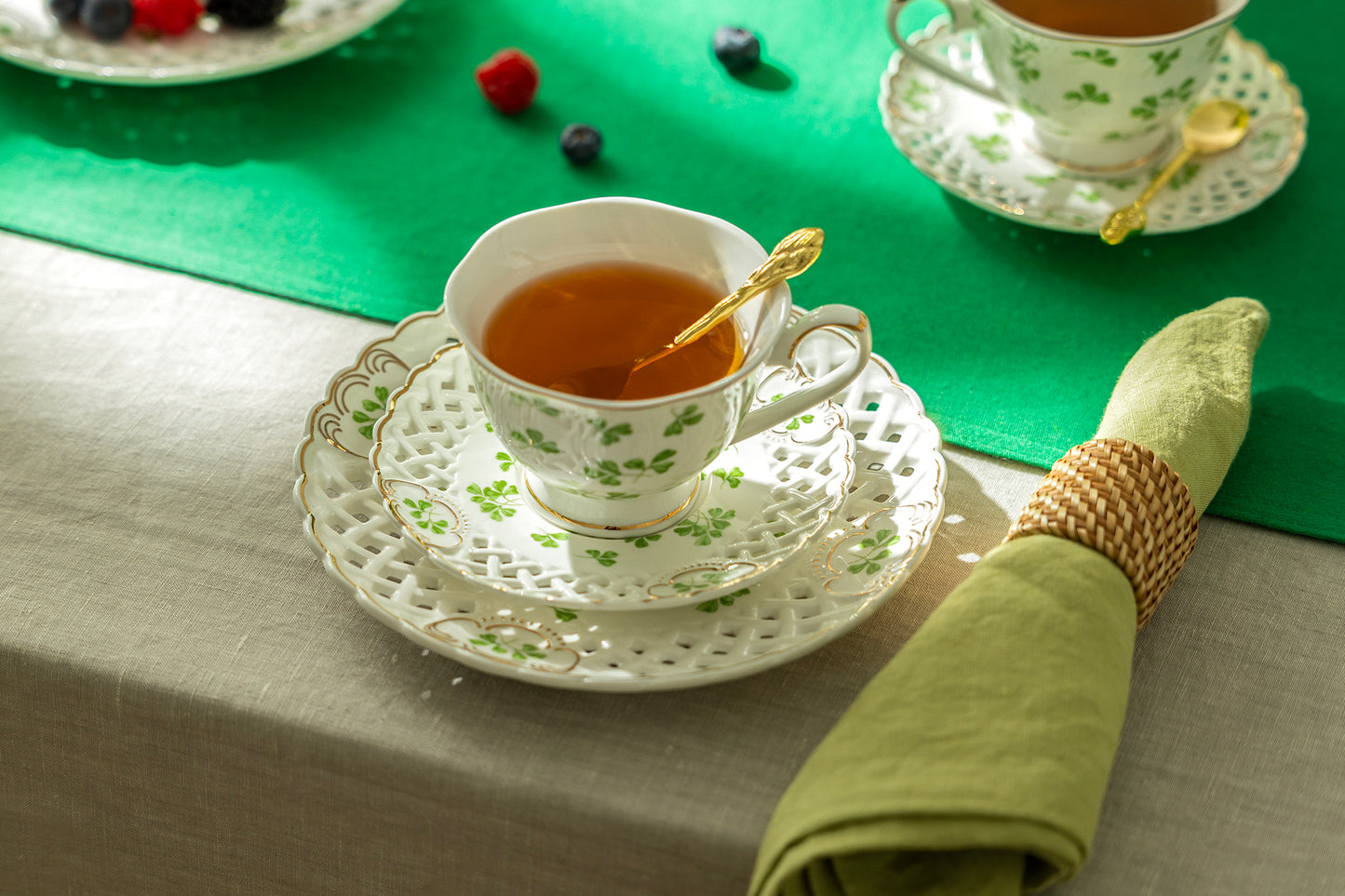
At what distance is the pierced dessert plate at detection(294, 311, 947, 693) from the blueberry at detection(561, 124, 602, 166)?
45 cm

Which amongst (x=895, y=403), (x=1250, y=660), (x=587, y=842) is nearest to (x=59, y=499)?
(x=587, y=842)

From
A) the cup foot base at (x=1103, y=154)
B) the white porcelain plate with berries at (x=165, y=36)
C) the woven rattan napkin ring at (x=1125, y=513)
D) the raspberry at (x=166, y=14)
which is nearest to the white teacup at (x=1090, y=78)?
the cup foot base at (x=1103, y=154)

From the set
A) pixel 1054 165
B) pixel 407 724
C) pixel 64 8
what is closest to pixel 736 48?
pixel 1054 165

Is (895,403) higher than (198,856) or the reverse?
higher

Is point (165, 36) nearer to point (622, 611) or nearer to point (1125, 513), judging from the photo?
point (622, 611)

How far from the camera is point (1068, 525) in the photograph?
2.42ft

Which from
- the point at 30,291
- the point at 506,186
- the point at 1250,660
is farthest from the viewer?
the point at 506,186

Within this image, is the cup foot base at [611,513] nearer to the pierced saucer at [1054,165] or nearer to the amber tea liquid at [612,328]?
the amber tea liquid at [612,328]

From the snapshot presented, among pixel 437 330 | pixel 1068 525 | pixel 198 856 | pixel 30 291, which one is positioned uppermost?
pixel 1068 525

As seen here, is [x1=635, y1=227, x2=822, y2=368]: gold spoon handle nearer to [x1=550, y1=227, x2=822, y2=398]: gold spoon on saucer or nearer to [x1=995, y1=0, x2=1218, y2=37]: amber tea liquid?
[x1=550, y1=227, x2=822, y2=398]: gold spoon on saucer

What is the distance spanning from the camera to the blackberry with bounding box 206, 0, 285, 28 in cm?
128

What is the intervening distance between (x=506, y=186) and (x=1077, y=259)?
22.9 inches

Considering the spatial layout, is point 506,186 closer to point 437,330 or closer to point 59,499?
point 437,330

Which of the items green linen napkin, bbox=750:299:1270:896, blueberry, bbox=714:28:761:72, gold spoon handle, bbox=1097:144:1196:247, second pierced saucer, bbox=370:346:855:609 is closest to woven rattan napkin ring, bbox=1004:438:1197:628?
green linen napkin, bbox=750:299:1270:896
